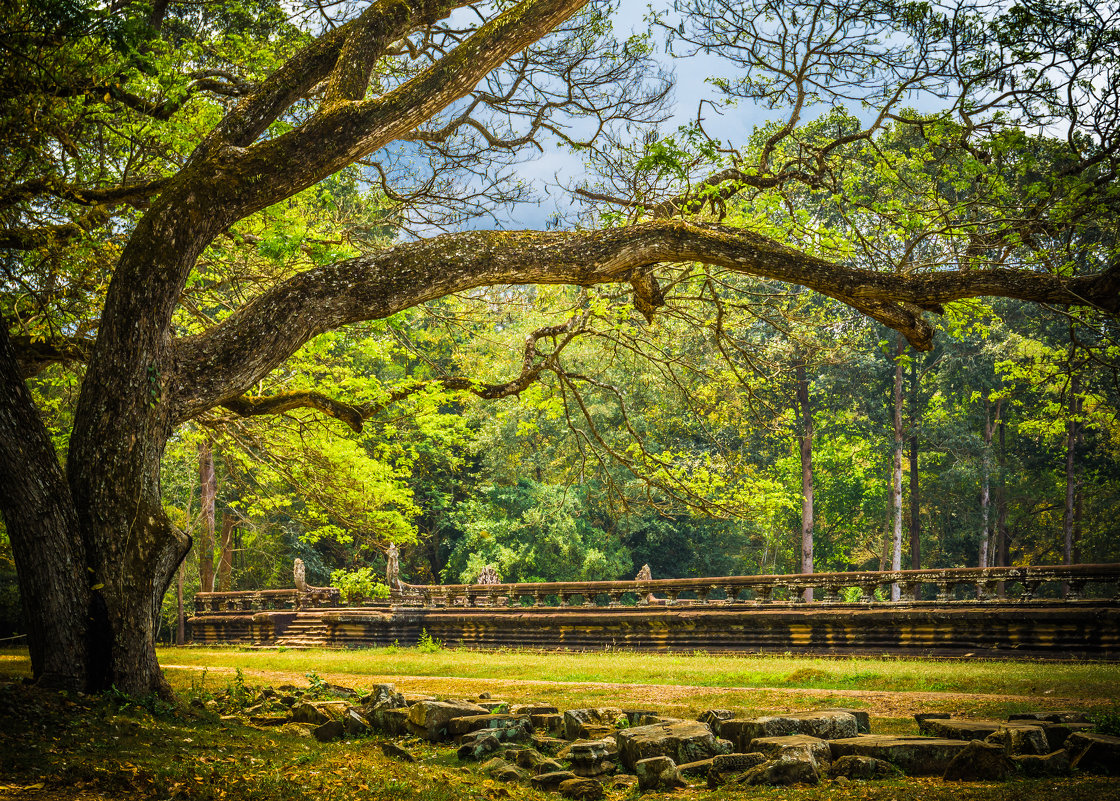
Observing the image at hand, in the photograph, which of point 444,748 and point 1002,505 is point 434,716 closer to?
point 444,748

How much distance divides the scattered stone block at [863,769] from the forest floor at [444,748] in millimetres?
164

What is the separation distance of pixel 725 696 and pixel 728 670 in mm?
3001

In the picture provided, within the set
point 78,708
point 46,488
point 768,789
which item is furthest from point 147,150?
point 768,789

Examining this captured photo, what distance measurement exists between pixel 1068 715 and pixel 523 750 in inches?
155

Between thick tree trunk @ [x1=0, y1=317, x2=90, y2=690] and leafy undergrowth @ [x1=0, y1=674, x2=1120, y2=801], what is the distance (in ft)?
1.13

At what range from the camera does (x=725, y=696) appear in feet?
27.9

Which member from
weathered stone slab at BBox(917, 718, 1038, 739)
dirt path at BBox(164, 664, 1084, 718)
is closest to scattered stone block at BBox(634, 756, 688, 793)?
weathered stone slab at BBox(917, 718, 1038, 739)

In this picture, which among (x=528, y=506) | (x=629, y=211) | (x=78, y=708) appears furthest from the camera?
(x=528, y=506)

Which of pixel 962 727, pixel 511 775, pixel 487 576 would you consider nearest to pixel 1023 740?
pixel 962 727

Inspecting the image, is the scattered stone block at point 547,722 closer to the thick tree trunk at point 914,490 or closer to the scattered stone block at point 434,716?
the scattered stone block at point 434,716

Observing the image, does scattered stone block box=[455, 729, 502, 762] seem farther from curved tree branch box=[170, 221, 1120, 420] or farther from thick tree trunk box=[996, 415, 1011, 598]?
thick tree trunk box=[996, 415, 1011, 598]

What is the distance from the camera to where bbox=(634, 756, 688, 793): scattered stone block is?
5.12 m

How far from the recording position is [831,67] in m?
9.51

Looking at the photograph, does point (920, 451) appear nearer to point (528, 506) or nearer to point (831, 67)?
point (528, 506)
